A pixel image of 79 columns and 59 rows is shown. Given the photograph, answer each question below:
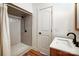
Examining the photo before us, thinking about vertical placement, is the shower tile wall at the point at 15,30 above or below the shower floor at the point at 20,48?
above

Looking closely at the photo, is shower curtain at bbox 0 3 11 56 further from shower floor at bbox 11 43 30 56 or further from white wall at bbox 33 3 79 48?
white wall at bbox 33 3 79 48

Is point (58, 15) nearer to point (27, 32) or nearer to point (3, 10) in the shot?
point (27, 32)

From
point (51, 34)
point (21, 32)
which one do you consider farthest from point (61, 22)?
point (21, 32)

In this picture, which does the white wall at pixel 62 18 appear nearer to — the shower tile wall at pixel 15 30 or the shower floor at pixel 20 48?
the shower tile wall at pixel 15 30

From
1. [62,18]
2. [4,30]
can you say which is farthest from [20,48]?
[62,18]

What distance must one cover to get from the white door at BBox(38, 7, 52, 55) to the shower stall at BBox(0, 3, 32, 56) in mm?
147

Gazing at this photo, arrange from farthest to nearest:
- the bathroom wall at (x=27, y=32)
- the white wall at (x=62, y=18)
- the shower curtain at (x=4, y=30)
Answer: the bathroom wall at (x=27, y=32), the white wall at (x=62, y=18), the shower curtain at (x=4, y=30)

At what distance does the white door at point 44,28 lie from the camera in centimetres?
102

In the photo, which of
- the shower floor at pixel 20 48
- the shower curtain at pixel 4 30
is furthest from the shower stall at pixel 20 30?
the shower curtain at pixel 4 30

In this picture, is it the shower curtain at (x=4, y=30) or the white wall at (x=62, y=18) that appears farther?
the white wall at (x=62, y=18)

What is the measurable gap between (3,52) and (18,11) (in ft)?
1.95

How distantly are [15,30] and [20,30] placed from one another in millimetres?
68

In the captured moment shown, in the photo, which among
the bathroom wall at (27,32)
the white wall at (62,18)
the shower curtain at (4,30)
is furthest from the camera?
the bathroom wall at (27,32)

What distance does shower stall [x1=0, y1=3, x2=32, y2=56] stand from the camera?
1.03 m
